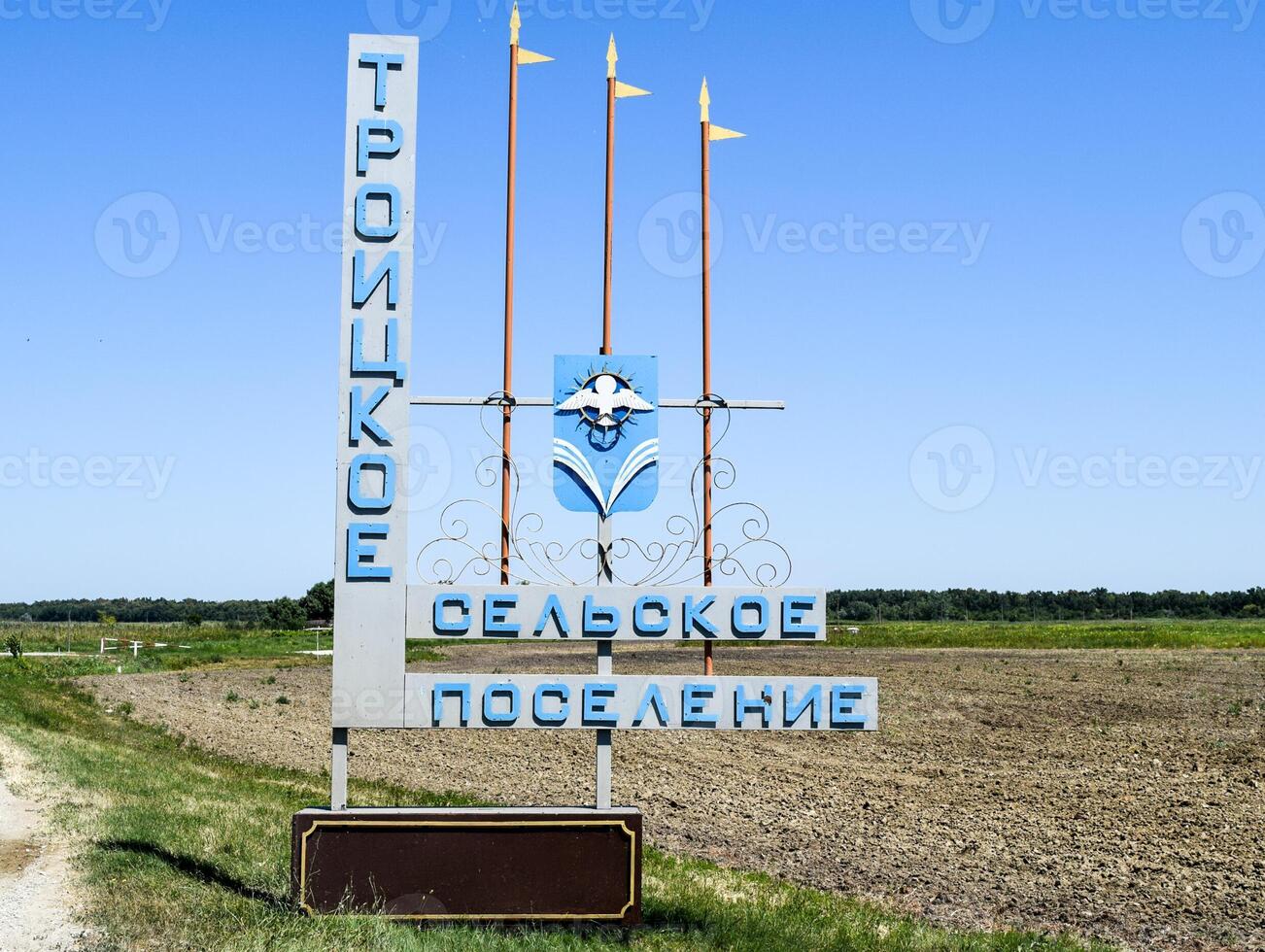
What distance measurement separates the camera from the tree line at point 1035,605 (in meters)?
166

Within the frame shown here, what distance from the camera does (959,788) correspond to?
70.3ft

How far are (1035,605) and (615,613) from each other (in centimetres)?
17568

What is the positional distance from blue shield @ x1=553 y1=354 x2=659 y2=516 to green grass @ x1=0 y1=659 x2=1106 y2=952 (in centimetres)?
381

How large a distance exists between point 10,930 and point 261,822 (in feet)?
16.4

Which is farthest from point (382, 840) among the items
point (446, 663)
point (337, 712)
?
point (446, 663)

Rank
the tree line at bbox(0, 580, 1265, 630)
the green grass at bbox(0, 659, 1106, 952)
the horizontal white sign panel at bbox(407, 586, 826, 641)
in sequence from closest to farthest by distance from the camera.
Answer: the green grass at bbox(0, 659, 1106, 952), the horizontal white sign panel at bbox(407, 586, 826, 641), the tree line at bbox(0, 580, 1265, 630)

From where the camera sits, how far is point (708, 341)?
35.2 feet

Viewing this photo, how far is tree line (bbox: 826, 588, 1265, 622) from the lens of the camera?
546ft

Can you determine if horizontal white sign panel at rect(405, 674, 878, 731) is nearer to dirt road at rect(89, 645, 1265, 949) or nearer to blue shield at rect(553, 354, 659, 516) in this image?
blue shield at rect(553, 354, 659, 516)

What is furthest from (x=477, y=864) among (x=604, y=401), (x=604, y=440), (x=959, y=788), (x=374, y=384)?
(x=959, y=788)

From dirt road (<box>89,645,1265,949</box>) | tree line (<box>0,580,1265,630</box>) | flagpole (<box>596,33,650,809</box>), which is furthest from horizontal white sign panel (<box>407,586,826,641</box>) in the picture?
tree line (<box>0,580,1265,630</box>)

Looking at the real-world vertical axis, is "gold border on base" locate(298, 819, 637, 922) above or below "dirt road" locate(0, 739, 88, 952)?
above

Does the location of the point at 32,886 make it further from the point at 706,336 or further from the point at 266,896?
the point at 706,336

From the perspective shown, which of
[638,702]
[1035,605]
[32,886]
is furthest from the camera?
[1035,605]
